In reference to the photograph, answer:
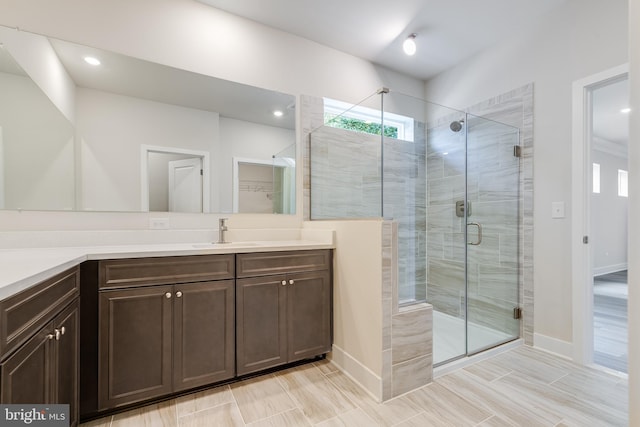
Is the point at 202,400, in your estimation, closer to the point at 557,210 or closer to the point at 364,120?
the point at 364,120

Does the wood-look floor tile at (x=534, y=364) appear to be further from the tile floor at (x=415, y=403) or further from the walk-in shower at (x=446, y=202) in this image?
the walk-in shower at (x=446, y=202)

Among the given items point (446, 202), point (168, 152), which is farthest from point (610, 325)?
point (168, 152)

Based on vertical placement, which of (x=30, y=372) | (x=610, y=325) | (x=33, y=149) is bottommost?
(x=610, y=325)

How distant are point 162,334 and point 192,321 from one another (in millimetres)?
154

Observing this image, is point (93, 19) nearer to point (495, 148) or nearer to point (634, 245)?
point (634, 245)

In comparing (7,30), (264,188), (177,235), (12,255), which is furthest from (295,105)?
(12,255)

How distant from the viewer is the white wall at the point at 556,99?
6.64 feet

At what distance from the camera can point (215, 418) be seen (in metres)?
1.49

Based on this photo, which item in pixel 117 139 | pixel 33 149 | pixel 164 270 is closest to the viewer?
pixel 164 270

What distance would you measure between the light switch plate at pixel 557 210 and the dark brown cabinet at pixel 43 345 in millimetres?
3063

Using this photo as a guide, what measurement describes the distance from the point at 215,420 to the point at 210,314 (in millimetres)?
522

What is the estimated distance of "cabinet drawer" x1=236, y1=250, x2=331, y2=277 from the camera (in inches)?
70.7

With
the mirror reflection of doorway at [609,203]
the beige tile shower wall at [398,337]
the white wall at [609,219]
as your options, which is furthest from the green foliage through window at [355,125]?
the white wall at [609,219]

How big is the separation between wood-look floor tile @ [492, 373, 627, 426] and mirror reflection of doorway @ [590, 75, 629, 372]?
196cm
